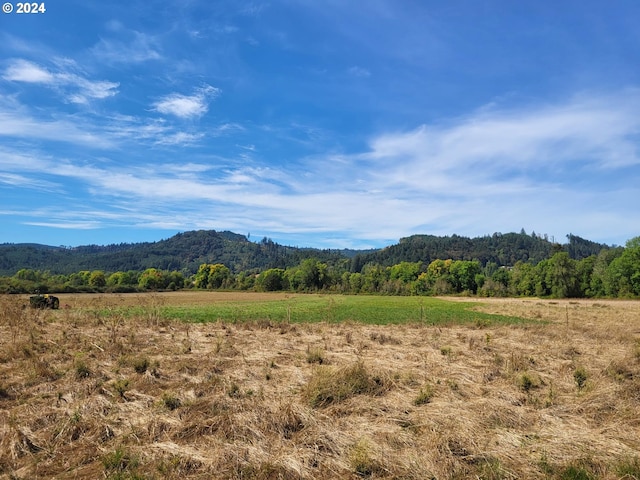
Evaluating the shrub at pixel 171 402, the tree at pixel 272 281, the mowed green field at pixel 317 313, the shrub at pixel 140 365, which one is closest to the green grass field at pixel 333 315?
the mowed green field at pixel 317 313

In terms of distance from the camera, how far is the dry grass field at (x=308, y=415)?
544 centimetres

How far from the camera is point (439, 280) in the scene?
367 ft

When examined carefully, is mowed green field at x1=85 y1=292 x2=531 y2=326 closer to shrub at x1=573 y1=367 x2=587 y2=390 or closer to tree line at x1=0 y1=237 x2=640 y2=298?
shrub at x1=573 y1=367 x2=587 y2=390

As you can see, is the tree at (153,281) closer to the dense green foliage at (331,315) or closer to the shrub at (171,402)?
the dense green foliage at (331,315)

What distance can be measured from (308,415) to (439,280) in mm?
111628

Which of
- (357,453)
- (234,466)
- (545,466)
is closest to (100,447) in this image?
(234,466)

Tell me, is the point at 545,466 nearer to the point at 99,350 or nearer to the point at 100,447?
the point at 100,447

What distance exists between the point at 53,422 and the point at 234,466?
410 cm

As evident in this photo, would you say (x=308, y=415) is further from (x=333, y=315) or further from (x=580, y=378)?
(x=333, y=315)

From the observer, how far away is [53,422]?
22.7 ft

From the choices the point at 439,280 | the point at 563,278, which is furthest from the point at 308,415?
the point at 439,280

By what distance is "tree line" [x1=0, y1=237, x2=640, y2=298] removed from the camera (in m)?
78.3

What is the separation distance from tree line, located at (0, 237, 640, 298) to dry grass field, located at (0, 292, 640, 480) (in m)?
58.1

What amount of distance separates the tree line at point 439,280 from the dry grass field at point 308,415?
58105 millimetres
